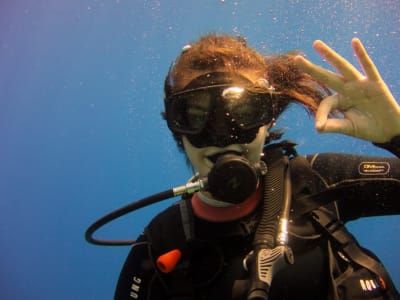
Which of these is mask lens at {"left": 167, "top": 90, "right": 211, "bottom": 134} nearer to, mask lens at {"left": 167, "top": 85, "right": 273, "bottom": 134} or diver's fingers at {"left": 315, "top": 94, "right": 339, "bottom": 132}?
mask lens at {"left": 167, "top": 85, "right": 273, "bottom": 134}

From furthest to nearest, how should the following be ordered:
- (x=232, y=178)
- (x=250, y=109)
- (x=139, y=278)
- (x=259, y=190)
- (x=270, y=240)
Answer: (x=259, y=190) < (x=139, y=278) < (x=250, y=109) < (x=232, y=178) < (x=270, y=240)

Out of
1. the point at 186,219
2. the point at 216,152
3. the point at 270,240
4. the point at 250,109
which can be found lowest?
the point at 270,240

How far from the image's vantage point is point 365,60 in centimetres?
141

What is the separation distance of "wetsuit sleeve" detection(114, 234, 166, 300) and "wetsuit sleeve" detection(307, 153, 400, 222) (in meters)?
1.02

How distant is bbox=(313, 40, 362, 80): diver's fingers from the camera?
4.92ft

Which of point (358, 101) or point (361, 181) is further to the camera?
point (361, 181)

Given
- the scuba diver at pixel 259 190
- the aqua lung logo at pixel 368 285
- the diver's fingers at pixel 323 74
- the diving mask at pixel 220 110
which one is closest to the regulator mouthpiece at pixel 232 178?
the scuba diver at pixel 259 190

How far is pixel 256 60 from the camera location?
187 cm

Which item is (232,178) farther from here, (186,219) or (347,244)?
(347,244)

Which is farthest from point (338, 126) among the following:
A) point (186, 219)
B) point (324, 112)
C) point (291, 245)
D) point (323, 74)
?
point (186, 219)

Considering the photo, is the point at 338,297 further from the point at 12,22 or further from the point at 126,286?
the point at 12,22

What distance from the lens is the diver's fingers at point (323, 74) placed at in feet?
5.09

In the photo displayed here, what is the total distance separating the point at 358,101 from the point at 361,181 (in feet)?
1.42

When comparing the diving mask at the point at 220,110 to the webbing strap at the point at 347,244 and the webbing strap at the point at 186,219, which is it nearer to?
the webbing strap at the point at 186,219
